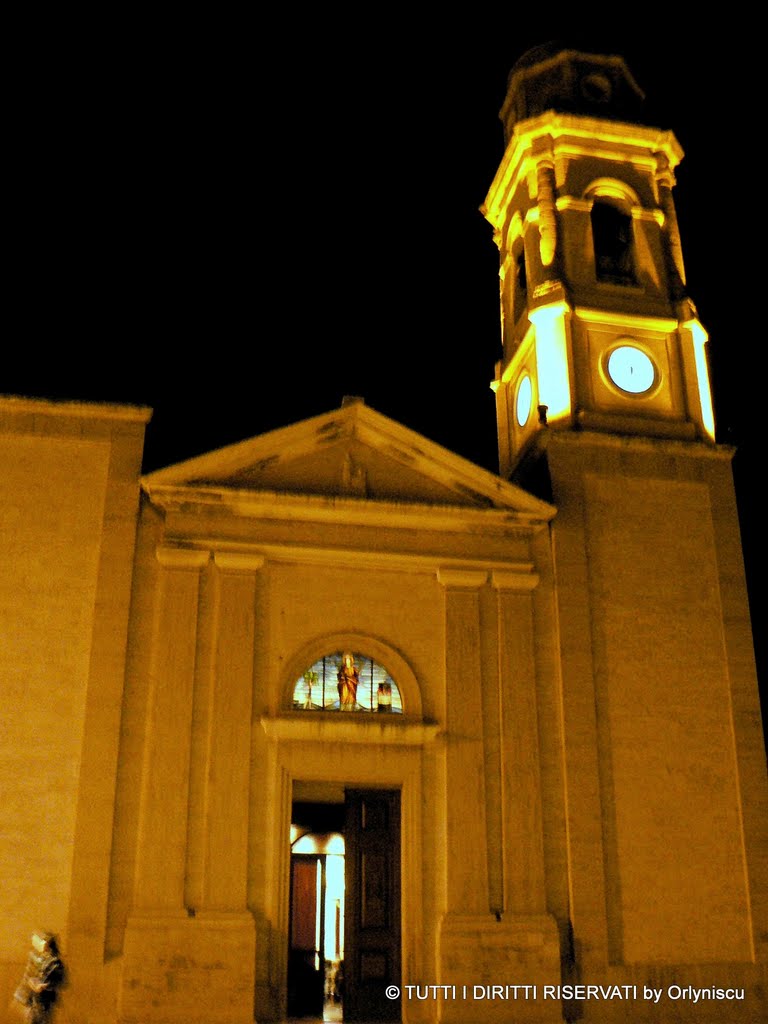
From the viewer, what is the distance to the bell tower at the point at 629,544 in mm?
16375

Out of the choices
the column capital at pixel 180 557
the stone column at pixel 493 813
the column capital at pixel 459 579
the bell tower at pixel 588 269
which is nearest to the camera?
the stone column at pixel 493 813

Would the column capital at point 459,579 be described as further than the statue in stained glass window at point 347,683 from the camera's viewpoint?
Yes

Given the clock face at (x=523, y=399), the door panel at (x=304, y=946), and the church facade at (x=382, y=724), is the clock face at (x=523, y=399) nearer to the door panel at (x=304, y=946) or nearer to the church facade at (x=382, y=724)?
the church facade at (x=382, y=724)

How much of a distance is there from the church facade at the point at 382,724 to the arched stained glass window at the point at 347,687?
42 mm

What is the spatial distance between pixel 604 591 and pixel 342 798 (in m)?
5.45

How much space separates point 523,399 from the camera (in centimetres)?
2116

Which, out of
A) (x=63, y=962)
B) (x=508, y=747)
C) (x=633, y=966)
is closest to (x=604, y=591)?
(x=508, y=747)

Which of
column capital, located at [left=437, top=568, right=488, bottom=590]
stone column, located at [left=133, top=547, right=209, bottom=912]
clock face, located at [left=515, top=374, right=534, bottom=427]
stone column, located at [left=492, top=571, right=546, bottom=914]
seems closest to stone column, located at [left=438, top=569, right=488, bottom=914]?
column capital, located at [left=437, top=568, right=488, bottom=590]

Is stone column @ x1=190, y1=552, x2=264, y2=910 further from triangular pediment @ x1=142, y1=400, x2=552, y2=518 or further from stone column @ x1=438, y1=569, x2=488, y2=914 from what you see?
stone column @ x1=438, y1=569, x2=488, y2=914

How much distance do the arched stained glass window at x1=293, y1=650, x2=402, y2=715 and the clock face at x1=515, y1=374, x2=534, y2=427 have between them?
6.01 m

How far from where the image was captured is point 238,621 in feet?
54.5

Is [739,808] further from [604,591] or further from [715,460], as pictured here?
[715,460]

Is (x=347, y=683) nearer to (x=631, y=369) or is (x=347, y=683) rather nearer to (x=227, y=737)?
(x=227, y=737)

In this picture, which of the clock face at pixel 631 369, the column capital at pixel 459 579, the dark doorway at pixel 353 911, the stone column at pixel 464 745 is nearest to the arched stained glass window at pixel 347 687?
the stone column at pixel 464 745
